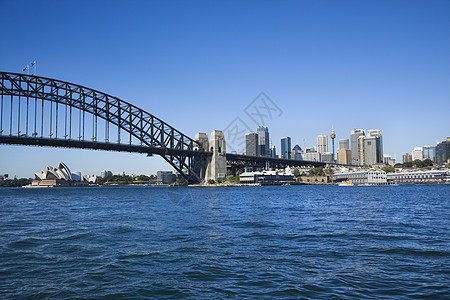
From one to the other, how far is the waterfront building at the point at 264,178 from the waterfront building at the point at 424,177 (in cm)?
3338

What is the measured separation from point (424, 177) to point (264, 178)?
46776mm

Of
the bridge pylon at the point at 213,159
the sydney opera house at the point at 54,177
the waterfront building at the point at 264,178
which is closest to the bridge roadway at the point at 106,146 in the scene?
the bridge pylon at the point at 213,159

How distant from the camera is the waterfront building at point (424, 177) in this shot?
334 ft

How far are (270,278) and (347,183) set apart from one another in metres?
106

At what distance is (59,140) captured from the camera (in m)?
64.3

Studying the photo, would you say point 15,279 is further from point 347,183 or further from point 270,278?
point 347,183

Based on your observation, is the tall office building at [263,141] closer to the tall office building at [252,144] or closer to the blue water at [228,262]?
the tall office building at [252,144]

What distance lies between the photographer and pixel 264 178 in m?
116

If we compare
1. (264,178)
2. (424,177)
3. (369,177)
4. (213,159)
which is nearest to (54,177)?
(213,159)

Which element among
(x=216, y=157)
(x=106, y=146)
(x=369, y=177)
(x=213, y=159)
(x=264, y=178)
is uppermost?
(x=106, y=146)

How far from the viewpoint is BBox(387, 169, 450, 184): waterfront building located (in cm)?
10188

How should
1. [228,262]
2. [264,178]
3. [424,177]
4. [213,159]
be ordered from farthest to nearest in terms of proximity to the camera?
1. [264,178]
2. [424,177]
3. [213,159]
4. [228,262]


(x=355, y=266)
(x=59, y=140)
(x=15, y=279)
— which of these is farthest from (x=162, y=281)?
(x=59, y=140)

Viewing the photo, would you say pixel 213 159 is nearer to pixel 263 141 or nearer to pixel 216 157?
pixel 216 157
